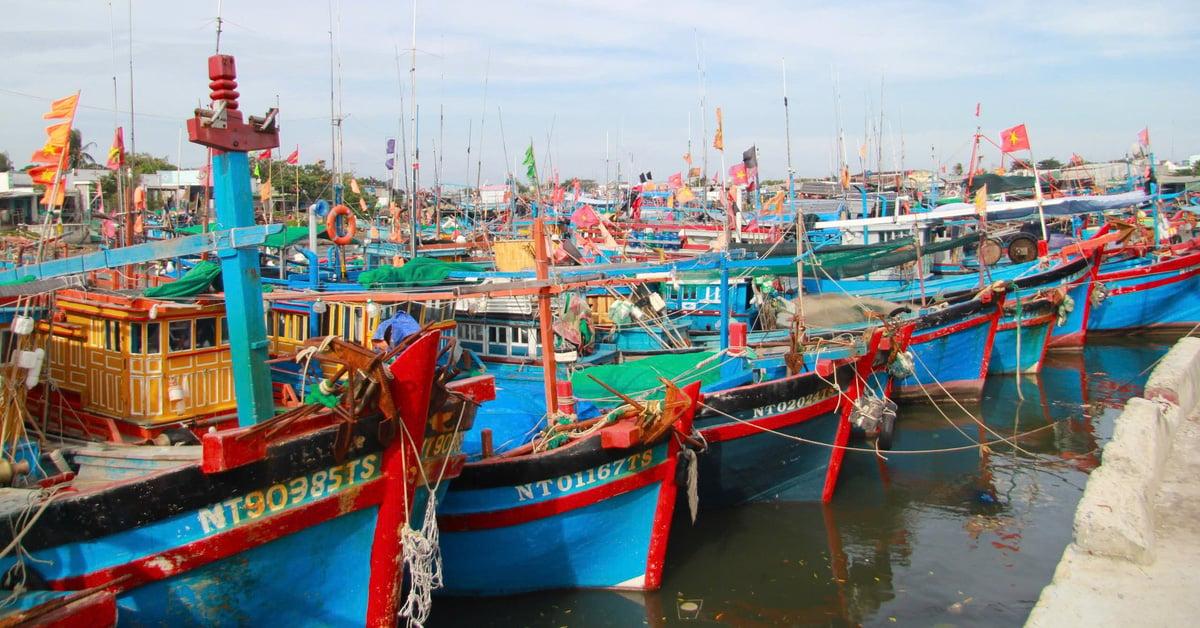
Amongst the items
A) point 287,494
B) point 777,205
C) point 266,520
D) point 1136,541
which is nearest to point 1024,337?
point 777,205

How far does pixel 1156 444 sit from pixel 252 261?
709cm

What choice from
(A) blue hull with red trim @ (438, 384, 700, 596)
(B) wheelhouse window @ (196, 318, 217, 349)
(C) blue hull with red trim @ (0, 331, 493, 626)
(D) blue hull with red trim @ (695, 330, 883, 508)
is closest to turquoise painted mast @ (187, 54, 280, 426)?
(C) blue hull with red trim @ (0, 331, 493, 626)

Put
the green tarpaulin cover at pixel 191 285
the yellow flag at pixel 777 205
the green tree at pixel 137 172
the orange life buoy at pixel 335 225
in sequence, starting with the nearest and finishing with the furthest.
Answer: the orange life buoy at pixel 335 225 < the green tarpaulin cover at pixel 191 285 < the yellow flag at pixel 777 205 < the green tree at pixel 137 172

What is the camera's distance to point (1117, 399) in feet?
57.9

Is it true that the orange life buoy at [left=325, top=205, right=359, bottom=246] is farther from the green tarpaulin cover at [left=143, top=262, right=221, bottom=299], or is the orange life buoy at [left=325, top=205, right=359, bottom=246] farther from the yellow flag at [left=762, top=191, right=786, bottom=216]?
the yellow flag at [left=762, top=191, right=786, bottom=216]

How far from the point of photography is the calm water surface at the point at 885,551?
8883 mm

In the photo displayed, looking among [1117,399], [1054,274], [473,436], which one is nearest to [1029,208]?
[1054,274]

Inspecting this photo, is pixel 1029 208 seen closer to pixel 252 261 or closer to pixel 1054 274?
pixel 1054 274

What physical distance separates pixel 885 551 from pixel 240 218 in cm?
822

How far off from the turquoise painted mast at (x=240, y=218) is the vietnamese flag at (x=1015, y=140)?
1968cm

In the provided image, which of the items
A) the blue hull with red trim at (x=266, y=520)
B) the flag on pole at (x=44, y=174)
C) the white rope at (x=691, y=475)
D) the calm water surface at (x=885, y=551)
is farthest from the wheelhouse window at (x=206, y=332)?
the white rope at (x=691, y=475)

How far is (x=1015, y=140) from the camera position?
21.7 m

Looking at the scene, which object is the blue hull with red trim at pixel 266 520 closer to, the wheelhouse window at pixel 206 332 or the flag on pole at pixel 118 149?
the wheelhouse window at pixel 206 332

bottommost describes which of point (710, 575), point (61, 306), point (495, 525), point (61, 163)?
point (710, 575)
